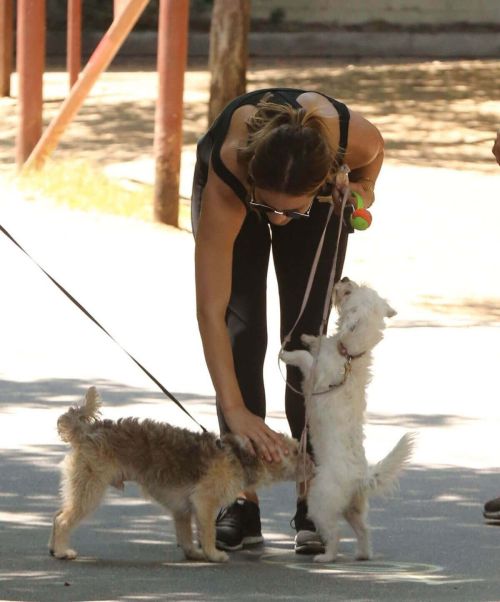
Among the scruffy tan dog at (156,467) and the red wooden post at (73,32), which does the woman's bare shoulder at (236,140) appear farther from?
the red wooden post at (73,32)

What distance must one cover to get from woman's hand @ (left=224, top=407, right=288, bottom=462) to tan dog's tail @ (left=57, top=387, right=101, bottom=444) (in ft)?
1.78

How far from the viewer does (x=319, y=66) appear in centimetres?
3045

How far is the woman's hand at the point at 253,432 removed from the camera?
5195 millimetres

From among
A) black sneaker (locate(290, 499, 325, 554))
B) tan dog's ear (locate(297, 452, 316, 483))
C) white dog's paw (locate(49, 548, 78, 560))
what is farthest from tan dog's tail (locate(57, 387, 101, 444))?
black sneaker (locate(290, 499, 325, 554))

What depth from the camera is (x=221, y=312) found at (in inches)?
207

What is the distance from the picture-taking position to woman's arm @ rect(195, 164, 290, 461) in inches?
203

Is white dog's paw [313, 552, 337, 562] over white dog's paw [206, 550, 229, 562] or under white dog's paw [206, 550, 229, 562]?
under

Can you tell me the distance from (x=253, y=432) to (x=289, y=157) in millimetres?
1044

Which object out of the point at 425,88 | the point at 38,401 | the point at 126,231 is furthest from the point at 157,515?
the point at 425,88

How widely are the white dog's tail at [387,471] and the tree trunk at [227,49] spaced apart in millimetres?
14471

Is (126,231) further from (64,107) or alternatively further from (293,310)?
(293,310)

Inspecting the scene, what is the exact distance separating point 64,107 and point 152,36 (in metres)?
15.9

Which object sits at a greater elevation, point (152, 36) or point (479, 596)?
point (152, 36)

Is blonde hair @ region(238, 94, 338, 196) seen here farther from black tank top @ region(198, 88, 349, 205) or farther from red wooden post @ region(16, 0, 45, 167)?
red wooden post @ region(16, 0, 45, 167)
